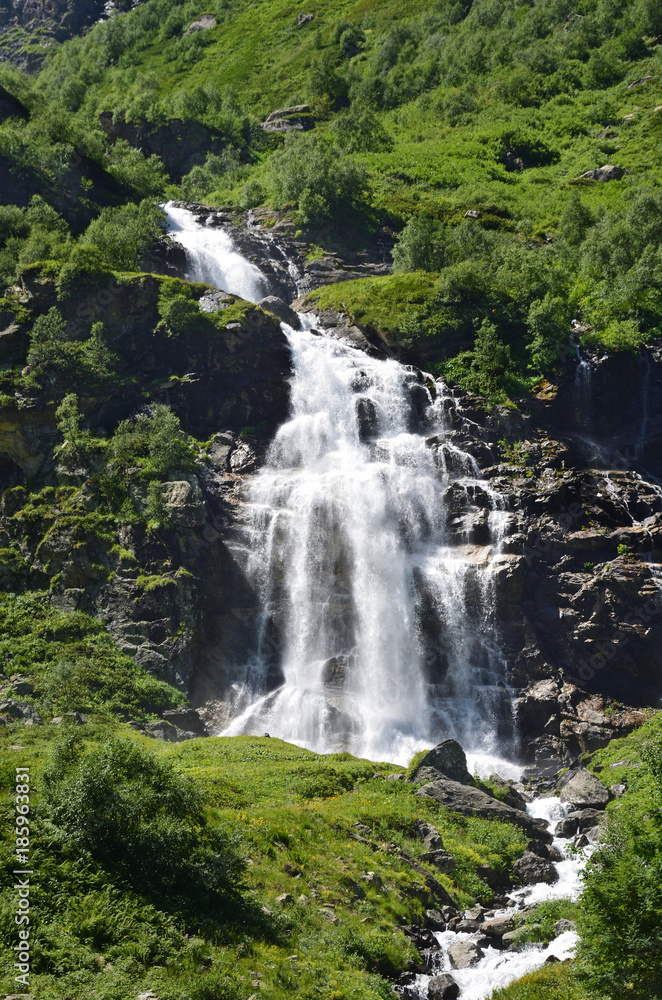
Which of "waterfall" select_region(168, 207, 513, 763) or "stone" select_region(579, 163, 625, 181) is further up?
"stone" select_region(579, 163, 625, 181)

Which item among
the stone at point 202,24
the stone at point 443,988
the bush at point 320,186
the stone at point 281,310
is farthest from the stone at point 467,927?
the stone at point 202,24

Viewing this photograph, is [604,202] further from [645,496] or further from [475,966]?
[475,966]

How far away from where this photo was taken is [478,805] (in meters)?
25.2

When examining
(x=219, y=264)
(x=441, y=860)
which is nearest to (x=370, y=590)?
(x=441, y=860)

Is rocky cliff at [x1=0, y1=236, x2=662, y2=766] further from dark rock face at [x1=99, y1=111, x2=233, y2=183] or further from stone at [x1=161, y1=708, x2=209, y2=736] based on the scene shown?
dark rock face at [x1=99, y1=111, x2=233, y2=183]

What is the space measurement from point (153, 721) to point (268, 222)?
6142 cm

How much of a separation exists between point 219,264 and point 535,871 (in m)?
61.4

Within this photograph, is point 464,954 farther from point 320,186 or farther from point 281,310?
point 320,186

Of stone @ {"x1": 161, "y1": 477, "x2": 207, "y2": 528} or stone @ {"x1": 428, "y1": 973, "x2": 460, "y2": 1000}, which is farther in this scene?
stone @ {"x1": 161, "y1": 477, "x2": 207, "y2": 528}

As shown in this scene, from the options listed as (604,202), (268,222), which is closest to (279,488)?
(268,222)

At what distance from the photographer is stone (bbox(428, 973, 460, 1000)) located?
580 inches

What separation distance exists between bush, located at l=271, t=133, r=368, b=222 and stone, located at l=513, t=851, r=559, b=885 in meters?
69.3

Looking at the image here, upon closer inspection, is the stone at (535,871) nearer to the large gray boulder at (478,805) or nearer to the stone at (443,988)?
the large gray boulder at (478,805)

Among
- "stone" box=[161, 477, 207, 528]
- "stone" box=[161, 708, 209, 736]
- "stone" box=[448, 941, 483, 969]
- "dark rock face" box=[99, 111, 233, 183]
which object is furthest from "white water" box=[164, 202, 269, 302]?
"stone" box=[448, 941, 483, 969]
